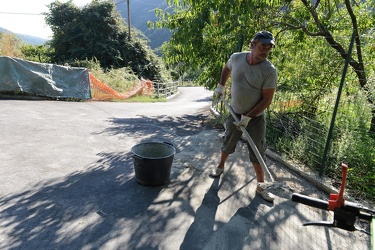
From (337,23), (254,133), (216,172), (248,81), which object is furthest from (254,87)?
(337,23)

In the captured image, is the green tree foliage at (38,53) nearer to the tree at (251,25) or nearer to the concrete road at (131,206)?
the tree at (251,25)

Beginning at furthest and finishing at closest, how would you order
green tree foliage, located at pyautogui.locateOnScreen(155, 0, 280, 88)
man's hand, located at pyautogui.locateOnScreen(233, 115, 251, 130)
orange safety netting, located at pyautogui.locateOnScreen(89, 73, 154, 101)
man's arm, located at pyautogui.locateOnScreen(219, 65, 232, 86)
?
orange safety netting, located at pyautogui.locateOnScreen(89, 73, 154, 101) < green tree foliage, located at pyautogui.locateOnScreen(155, 0, 280, 88) < man's arm, located at pyautogui.locateOnScreen(219, 65, 232, 86) < man's hand, located at pyautogui.locateOnScreen(233, 115, 251, 130)

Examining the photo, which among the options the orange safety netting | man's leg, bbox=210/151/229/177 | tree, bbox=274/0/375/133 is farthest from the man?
the orange safety netting

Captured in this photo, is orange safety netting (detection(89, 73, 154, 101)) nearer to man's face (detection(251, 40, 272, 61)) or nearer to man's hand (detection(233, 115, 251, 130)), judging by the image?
man's hand (detection(233, 115, 251, 130))

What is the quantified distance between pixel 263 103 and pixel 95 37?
20616 mm

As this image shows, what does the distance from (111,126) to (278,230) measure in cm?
483

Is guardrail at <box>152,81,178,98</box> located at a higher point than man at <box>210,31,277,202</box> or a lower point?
lower

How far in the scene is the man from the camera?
285cm

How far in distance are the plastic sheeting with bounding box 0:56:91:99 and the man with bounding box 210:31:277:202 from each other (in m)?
8.92

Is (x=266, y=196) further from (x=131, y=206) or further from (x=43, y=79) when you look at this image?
(x=43, y=79)

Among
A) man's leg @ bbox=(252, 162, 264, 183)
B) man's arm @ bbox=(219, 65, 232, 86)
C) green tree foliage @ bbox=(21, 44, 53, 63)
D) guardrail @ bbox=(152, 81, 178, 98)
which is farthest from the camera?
green tree foliage @ bbox=(21, 44, 53, 63)

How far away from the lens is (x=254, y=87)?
3.03 m

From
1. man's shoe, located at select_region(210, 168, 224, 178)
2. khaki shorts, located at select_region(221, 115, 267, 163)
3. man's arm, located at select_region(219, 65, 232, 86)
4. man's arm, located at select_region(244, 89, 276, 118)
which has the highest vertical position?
man's arm, located at select_region(219, 65, 232, 86)

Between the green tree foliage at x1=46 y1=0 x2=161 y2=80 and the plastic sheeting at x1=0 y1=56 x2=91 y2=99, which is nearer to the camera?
the plastic sheeting at x1=0 y1=56 x2=91 y2=99
